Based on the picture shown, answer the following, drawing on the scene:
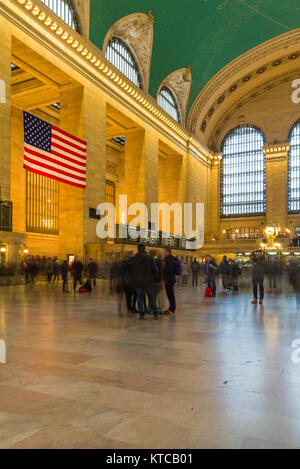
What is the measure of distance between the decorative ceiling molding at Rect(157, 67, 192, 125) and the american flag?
1466 cm

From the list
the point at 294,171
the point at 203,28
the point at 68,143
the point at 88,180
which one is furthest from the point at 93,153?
the point at 294,171

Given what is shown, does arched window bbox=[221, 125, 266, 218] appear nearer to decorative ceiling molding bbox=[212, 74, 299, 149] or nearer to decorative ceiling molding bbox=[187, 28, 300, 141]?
decorative ceiling molding bbox=[212, 74, 299, 149]

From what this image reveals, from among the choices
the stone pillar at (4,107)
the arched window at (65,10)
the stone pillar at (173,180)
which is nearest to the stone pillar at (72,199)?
the arched window at (65,10)

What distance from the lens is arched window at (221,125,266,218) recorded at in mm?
40531

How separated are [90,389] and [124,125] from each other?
25499mm

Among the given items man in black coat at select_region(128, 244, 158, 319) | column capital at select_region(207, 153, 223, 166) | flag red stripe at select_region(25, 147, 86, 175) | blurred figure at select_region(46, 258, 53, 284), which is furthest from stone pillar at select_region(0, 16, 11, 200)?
column capital at select_region(207, 153, 223, 166)

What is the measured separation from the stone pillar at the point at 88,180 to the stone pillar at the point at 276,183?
2335 centimetres

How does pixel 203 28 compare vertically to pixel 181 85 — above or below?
above

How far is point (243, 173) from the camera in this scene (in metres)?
41.3

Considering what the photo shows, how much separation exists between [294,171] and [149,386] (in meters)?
39.6

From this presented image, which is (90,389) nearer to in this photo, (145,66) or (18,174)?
(18,174)

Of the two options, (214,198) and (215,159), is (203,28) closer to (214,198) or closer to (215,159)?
(215,159)

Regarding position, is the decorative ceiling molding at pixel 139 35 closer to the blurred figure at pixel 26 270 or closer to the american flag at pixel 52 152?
the american flag at pixel 52 152

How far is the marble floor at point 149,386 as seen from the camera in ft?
6.87
